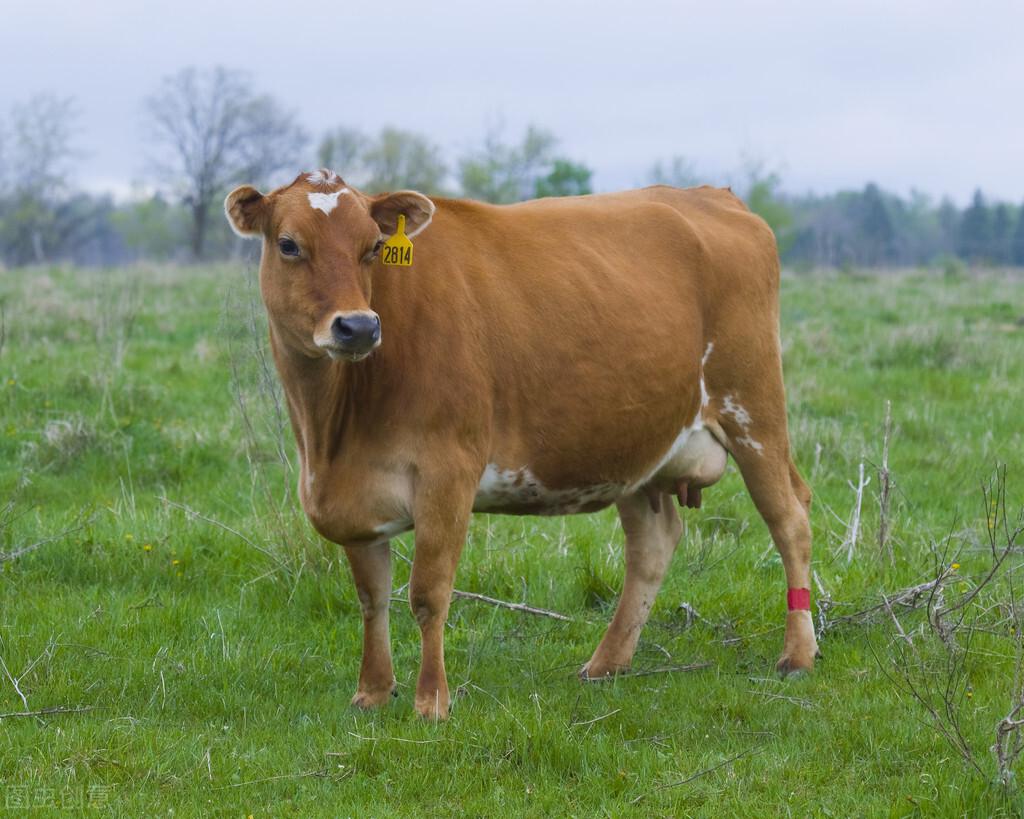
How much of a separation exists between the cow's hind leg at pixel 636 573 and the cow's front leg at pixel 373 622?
0.92 m

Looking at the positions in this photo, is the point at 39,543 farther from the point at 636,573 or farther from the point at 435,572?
the point at 636,573

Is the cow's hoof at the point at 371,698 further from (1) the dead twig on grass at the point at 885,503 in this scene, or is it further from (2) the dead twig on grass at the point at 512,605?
(1) the dead twig on grass at the point at 885,503

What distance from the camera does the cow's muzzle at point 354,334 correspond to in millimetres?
4387

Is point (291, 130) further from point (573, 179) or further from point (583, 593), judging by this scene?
point (583, 593)

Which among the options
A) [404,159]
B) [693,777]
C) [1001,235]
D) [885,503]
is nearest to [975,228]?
[1001,235]

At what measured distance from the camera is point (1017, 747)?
404 cm

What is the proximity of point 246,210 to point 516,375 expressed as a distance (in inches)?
48.1

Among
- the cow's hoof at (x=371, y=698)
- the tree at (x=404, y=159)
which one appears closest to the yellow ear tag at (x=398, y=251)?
the cow's hoof at (x=371, y=698)

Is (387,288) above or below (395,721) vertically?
above

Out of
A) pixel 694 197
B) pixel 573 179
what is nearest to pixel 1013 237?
pixel 573 179

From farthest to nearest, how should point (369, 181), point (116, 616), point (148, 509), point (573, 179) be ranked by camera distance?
point (369, 181)
point (573, 179)
point (148, 509)
point (116, 616)

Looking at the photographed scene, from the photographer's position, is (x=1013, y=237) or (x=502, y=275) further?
(x=1013, y=237)

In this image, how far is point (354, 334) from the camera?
14.4 ft

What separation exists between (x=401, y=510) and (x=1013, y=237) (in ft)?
277
